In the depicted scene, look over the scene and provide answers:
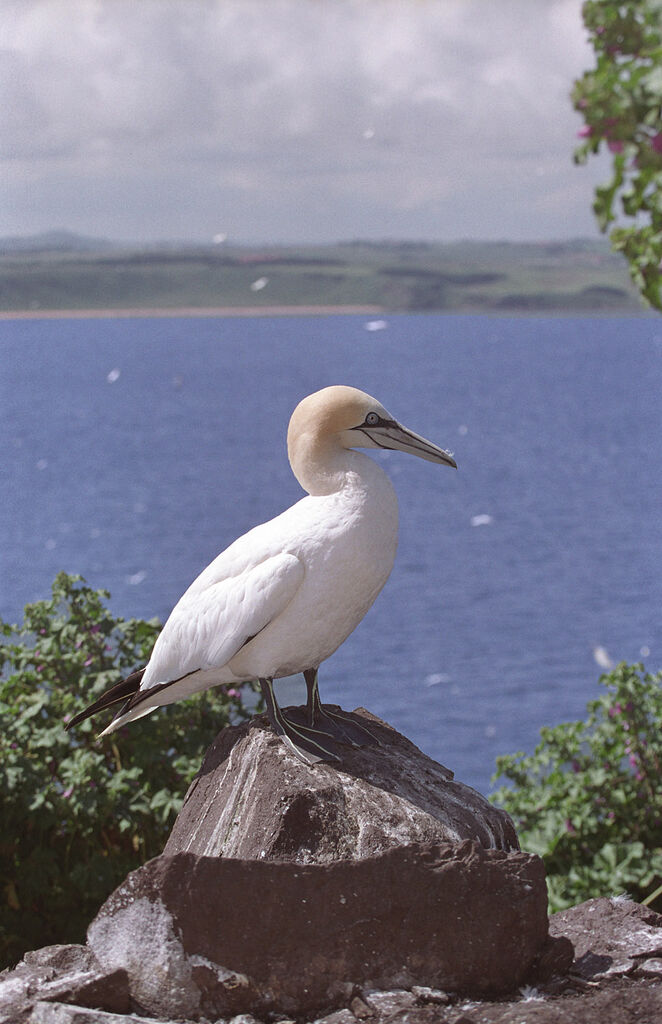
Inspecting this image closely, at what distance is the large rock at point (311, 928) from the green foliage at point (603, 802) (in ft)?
6.61

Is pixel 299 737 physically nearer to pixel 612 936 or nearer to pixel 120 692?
pixel 120 692

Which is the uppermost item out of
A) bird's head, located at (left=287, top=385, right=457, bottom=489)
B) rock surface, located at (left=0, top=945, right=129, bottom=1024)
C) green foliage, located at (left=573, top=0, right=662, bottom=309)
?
green foliage, located at (left=573, top=0, right=662, bottom=309)

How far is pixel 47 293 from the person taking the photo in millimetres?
27875

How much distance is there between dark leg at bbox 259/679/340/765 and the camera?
12.4 ft

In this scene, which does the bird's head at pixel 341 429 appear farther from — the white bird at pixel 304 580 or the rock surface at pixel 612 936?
the rock surface at pixel 612 936

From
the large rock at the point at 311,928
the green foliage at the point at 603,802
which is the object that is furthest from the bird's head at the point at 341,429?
the green foliage at the point at 603,802

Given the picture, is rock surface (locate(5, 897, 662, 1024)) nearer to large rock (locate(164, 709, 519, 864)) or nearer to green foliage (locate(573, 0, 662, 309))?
large rock (locate(164, 709, 519, 864))

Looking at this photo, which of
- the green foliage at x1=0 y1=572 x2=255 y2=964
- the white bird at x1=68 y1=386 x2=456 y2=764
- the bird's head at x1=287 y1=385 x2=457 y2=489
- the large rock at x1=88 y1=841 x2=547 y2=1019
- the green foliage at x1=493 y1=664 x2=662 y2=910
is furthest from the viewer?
the green foliage at x1=493 y1=664 x2=662 y2=910

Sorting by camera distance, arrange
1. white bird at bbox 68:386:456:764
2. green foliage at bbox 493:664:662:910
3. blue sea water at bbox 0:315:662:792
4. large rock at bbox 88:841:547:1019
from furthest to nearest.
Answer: blue sea water at bbox 0:315:662:792, green foliage at bbox 493:664:662:910, white bird at bbox 68:386:456:764, large rock at bbox 88:841:547:1019

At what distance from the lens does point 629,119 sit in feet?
8.40

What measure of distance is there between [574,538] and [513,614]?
560 cm

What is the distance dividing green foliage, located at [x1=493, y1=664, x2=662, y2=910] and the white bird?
184cm

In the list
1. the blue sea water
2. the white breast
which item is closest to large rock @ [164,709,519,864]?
the white breast

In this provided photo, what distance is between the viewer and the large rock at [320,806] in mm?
3541
